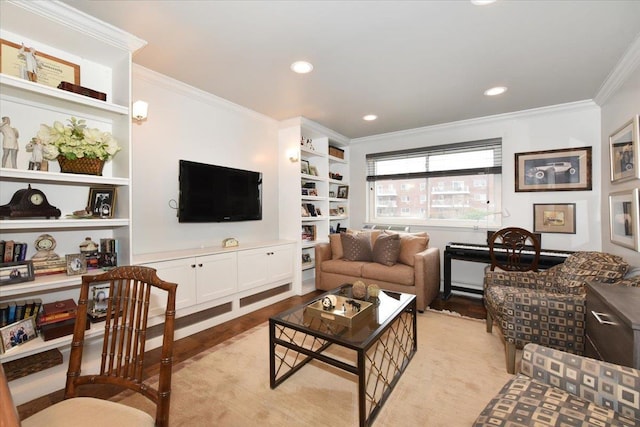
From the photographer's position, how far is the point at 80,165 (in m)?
1.85

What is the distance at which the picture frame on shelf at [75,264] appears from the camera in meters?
1.82

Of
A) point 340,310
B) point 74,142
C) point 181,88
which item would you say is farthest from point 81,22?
point 340,310

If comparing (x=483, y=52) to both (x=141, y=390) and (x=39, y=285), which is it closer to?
(x=141, y=390)

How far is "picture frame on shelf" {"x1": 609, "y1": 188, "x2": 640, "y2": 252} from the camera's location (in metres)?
2.17

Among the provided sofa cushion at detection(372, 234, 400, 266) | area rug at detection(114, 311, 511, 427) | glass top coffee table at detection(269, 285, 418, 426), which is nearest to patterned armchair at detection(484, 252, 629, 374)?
area rug at detection(114, 311, 511, 427)

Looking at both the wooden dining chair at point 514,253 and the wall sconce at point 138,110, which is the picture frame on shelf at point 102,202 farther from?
the wooden dining chair at point 514,253

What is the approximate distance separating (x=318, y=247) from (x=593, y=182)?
3.38 meters

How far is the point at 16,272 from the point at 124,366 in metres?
1.11

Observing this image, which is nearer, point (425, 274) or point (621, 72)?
point (621, 72)

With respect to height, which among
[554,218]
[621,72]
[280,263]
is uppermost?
[621,72]

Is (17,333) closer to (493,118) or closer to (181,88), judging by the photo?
(181,88)

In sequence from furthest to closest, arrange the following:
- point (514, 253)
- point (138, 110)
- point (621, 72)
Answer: point (514, 253)
point (621, 72)
point (138, 110)

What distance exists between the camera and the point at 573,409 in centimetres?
103

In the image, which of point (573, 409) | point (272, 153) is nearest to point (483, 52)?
point (573, 409)
